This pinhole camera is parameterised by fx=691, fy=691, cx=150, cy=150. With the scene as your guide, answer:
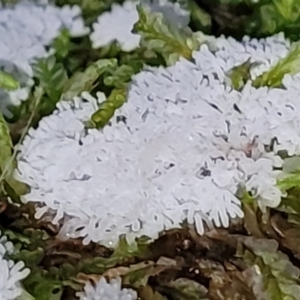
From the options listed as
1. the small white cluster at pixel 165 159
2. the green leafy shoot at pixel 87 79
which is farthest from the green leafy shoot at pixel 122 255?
the green leafy shoot at pixel 87 79

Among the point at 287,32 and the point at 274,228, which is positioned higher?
the point at 287,32

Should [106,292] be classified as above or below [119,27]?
below

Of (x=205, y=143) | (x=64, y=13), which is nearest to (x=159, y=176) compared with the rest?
(x=205, y=143)

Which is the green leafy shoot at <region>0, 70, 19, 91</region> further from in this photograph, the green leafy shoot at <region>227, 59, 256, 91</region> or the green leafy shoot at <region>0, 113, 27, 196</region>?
the green leafy shoot at <region>227, 59, 256, 91</region>

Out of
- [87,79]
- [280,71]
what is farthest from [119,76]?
[280,71]

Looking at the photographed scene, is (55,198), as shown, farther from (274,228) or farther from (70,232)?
(274,228)

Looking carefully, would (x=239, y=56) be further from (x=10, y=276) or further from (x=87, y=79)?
(x=10, y=276)

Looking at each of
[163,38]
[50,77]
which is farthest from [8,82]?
[163,38]
